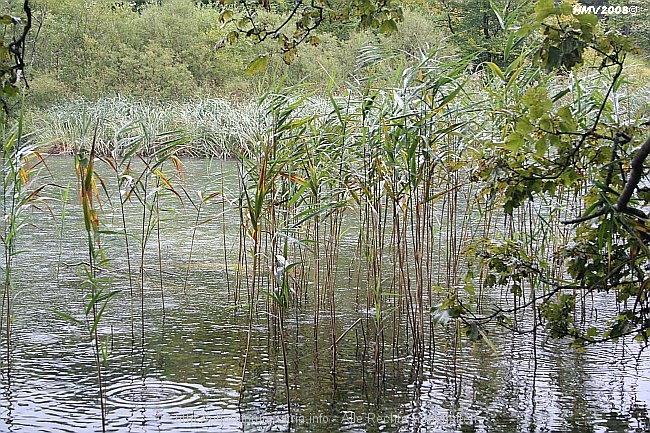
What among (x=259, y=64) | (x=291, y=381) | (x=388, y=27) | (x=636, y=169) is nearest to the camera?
(x=636, y=169)

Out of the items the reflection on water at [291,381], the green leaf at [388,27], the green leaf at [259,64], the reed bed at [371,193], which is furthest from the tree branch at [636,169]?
the reflection on water at [291,381]

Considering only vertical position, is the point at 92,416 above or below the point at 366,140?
below

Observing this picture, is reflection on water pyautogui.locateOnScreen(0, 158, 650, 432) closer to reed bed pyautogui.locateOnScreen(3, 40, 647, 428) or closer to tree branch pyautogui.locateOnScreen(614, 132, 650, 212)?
reed bed pyautogui.locateOnScreen(3, 40, 647, 428)

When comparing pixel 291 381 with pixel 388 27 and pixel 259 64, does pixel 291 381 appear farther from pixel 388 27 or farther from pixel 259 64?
pixel 388 27

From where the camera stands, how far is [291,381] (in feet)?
13.9

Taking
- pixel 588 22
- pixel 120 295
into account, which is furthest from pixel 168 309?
pixel 588 22

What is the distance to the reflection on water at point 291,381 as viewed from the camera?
3768 millimetres

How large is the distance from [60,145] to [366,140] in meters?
12.9

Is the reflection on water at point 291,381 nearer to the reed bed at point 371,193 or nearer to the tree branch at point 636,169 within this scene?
the reed bed at point 371,193

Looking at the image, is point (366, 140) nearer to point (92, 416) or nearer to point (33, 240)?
point (92, 416)

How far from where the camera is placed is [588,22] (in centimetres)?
268

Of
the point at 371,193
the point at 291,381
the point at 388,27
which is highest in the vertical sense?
the point at 388,27

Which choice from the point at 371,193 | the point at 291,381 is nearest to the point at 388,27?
the point at 371,193

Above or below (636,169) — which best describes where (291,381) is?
below
